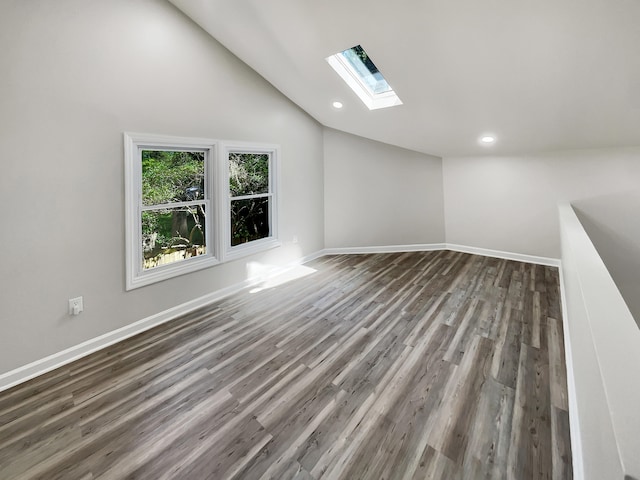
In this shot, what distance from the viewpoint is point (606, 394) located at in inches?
30.7

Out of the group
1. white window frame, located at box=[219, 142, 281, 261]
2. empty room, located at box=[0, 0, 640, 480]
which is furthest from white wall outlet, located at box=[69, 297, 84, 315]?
white window frame, located at box=[219, 142, 281, 261]

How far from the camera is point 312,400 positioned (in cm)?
200

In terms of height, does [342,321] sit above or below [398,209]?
below

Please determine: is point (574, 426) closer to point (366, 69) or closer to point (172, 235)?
point (172, 235)

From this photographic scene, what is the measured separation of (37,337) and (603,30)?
4567 millimetres

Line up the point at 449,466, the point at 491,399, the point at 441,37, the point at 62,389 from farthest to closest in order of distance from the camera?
the point at 441,37, the point at 62,389, the point at 491,399, the point at 449,466

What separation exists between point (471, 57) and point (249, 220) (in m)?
2.95

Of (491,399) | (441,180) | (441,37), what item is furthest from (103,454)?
(441,180)

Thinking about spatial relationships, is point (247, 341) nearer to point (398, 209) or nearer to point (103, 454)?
point (103, 454)

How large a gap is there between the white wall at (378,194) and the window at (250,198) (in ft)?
4.60

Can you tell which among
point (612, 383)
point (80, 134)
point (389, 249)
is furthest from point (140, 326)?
point (389, 249)

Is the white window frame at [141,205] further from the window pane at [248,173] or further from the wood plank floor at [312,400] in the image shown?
the wood plank floor at [312,400]

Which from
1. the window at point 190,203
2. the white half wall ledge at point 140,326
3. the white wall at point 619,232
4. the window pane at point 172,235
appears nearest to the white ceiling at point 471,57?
the white wall at point 619,232

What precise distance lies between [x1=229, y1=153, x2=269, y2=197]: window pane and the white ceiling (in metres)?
1.01
